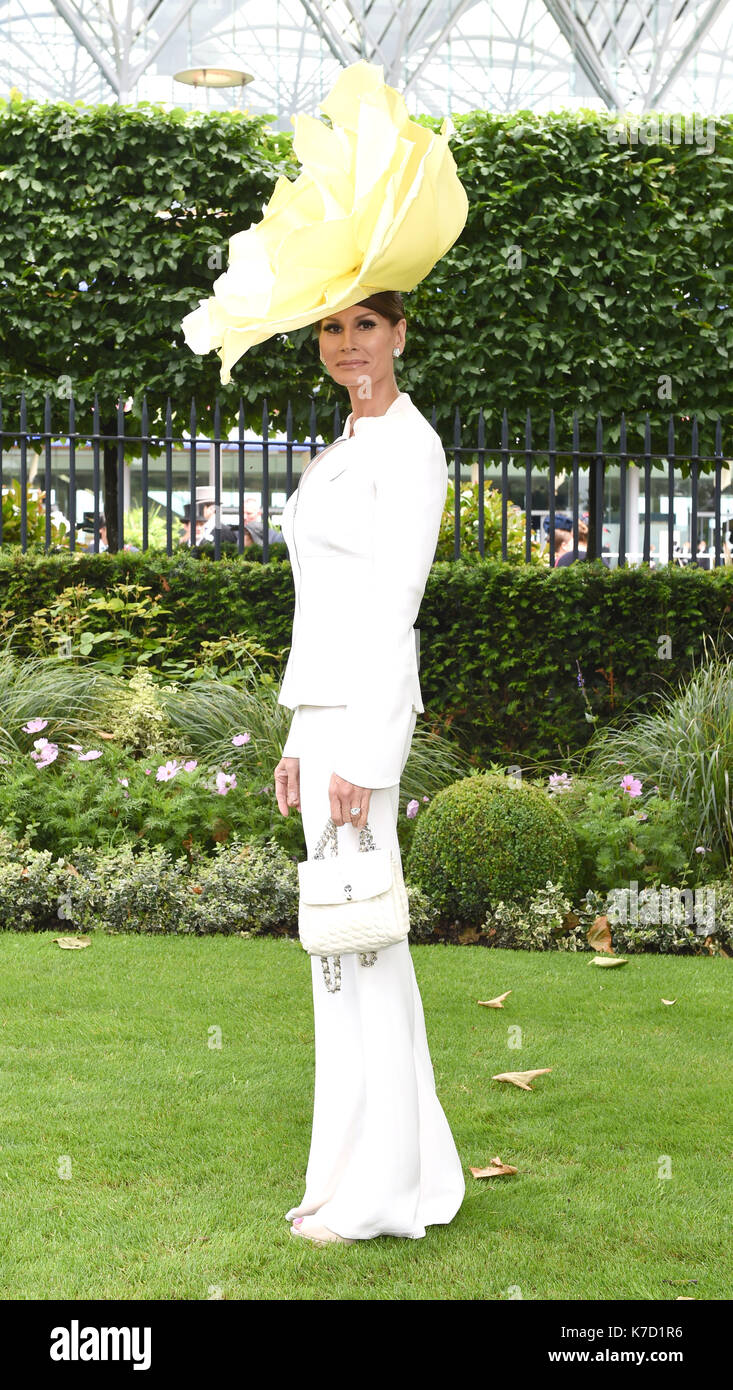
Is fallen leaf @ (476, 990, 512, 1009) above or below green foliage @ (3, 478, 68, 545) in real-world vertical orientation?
below

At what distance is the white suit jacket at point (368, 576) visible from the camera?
2826mm

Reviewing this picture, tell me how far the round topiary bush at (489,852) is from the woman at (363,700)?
268cm

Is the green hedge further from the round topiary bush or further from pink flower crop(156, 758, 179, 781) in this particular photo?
the round topiary bush

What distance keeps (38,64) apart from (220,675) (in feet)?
83.4

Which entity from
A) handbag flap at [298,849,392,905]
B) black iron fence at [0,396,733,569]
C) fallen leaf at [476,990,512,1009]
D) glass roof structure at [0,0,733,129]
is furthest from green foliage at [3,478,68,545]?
glass roof structure at [0,0,733,129]

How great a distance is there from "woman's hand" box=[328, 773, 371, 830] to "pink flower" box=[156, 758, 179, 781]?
3488mm

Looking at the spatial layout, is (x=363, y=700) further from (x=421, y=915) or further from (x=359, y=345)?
(x=421, y=915)

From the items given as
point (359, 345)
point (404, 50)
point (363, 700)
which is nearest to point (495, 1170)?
point (363, 700)

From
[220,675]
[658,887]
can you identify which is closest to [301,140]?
[658,887]

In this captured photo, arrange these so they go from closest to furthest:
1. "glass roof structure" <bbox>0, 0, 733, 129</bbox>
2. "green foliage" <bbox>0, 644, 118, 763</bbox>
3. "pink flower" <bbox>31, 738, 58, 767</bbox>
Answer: "pink flower" <bbox>31, 738, 58, 767</bbox> < "green foliage" <bbox>0, 644, 118, 763</bbox> < "glass roof structure" <bbox>0, 0, 733, 129</bbox>

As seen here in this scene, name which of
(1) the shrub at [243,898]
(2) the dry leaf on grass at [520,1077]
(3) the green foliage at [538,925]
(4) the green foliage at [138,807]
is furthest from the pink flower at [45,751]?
(2) the dry leaf on grass at [520,1077]

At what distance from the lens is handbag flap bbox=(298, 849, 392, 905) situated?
2836 mm

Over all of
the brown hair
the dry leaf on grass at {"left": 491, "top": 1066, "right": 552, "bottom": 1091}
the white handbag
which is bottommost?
the dry leaf on grass at {"left": 491, "top": 1066, "right": 552, "bottom": 1091}

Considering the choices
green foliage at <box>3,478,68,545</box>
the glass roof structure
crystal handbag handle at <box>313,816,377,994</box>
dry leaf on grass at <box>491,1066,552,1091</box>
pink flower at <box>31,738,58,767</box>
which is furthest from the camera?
the glass roof structure
